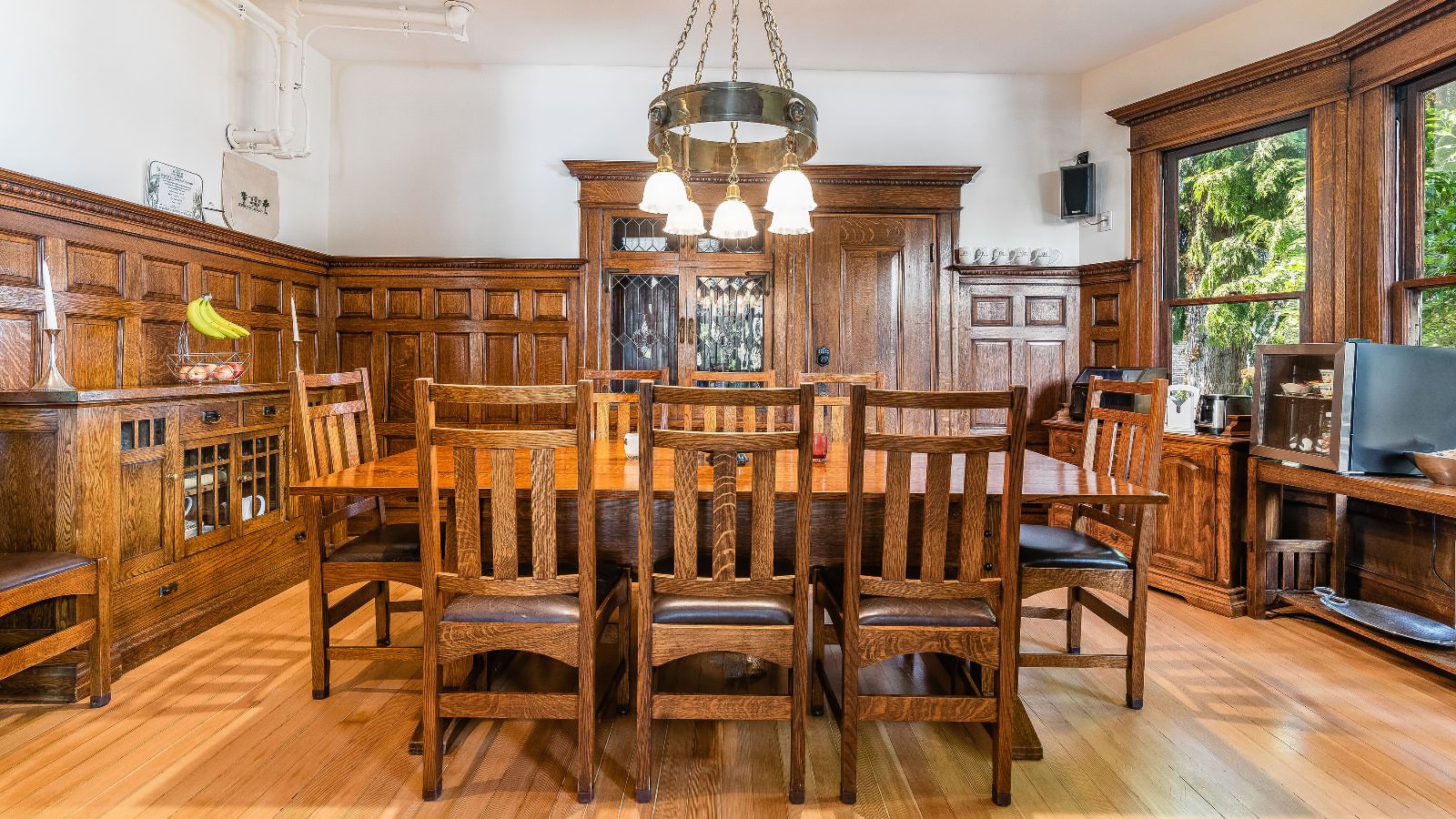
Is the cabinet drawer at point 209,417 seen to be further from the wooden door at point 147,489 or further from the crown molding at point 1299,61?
the crown molding at point 1299,61

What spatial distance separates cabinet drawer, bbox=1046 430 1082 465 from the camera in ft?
13.0

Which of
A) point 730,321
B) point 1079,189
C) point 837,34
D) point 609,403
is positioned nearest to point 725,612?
point 609,403

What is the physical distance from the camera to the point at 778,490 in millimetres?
1897

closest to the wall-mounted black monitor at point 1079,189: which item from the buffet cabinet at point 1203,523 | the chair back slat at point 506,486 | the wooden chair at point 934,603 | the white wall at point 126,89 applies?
the buffet cabinet at point 1203,523

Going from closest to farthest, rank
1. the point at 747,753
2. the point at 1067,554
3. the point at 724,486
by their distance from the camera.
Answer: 1. the point at 724,486
2. the point at 747,753
3. the point at 1067,554

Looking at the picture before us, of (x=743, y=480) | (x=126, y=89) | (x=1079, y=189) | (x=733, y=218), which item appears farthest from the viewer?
(x=1079, y=189)

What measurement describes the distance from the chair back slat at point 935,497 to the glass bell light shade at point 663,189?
3.34ft

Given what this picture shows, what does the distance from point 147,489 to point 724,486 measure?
90.2 inches

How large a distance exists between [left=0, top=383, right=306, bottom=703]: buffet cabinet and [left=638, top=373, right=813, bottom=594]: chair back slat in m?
1.96

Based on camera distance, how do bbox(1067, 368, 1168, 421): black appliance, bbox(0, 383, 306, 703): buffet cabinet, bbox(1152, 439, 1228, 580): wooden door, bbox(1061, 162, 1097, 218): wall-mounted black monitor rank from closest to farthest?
bbox(0, 383, 306, 703): buffet cabinet < bbox(1152, 439, 1228, 580): wooden door < bbox(1067, 368, 1168, 421): black appliance < bbox(1061, 162, 1097, 218): wall-mounted black monitor

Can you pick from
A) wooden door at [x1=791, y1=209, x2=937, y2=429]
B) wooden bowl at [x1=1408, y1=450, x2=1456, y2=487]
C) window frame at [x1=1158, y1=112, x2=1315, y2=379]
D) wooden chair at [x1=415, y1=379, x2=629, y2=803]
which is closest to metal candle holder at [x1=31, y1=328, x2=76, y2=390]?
wooden chair at [x1=415, y1=379, x2=629, y2=803]

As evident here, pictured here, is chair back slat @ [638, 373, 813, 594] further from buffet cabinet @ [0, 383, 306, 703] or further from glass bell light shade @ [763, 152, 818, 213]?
buffet cabinet @ [0, 383, 306, 703]

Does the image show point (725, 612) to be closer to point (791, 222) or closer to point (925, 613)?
point (925, 613)

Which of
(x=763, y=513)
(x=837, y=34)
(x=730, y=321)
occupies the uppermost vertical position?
(x=837, y=34)
